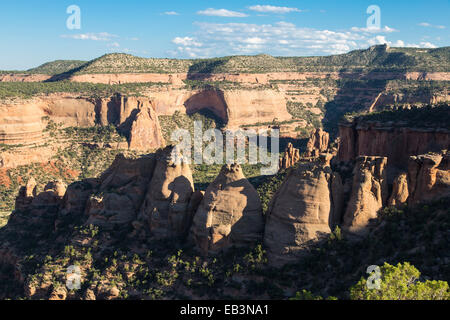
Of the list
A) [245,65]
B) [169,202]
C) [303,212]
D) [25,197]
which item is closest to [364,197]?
[303,212]

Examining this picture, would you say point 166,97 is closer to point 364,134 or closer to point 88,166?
point 88,166

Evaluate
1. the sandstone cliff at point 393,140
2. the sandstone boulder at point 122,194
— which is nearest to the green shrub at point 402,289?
the sandstone cliff at point 393,140

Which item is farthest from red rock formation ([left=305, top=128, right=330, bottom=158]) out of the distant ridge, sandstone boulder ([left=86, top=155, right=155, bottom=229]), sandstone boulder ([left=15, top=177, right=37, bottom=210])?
the distant ridge

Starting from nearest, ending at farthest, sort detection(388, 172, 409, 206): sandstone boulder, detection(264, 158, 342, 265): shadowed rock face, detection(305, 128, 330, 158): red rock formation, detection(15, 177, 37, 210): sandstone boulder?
1. detection(264, 158, 342, 265): shadowed rock face
2. detection(388, 172, 409, 206): sandstone boulder
3. detection(15, 177, 37, 210): sandstone boulder
4. detection(305, 128, 330, 158): red rock formation

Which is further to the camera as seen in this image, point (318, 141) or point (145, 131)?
point (145, 131)

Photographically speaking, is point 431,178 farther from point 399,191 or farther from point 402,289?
point 402,289

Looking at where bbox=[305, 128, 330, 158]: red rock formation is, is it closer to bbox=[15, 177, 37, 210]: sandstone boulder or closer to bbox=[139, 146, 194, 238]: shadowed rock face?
bbox=[139, 146, 194, 238]: shadowed rock face
